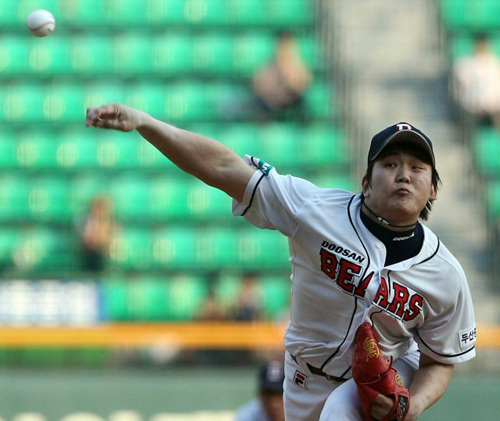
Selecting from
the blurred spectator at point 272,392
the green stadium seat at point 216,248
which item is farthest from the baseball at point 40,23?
the green stadium seat at point 216,248

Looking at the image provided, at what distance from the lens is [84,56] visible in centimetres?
1159

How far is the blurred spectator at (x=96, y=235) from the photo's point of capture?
9.62 metres

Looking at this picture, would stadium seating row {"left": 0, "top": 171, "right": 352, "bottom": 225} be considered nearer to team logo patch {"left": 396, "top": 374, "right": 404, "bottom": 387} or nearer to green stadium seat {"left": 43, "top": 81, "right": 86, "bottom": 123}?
green stadium seat {"left": 43, "top": 81, "right": 86, "bottom": 123}

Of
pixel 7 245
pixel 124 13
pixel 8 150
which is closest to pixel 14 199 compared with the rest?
pixel 7 245

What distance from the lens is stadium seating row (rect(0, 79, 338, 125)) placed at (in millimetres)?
11203

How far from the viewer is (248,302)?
8844mm

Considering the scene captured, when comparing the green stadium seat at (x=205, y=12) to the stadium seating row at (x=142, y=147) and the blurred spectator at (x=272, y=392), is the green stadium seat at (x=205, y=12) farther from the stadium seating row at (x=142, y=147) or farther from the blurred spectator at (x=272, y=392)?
the blurred spectator at (x=272, y=392)

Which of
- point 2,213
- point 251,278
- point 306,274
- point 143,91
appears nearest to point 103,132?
point 143,91

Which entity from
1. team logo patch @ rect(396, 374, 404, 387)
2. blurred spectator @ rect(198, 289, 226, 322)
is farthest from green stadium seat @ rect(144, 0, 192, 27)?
team logo patch @ rect(396, 374, 404, 387)

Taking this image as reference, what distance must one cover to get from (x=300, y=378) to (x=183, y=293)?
18.7 ft

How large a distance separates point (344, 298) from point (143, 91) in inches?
313

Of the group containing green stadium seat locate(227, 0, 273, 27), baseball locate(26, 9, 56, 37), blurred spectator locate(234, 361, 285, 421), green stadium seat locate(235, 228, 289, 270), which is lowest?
green stadium seat locate(235, 228, 289, 270)

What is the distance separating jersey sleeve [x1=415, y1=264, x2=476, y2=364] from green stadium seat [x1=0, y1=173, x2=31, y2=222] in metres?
7.15

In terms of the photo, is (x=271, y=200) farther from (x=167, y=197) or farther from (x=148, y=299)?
(x=167, y=197)
